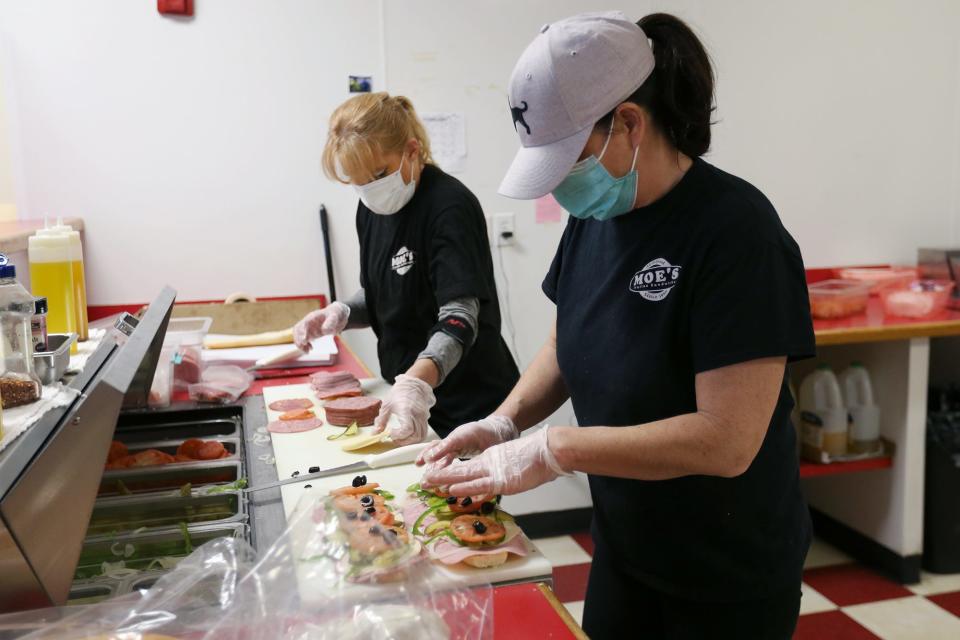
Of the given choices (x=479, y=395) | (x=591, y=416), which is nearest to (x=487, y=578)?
(x=591, y=416)

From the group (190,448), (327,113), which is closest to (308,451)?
(190,448)

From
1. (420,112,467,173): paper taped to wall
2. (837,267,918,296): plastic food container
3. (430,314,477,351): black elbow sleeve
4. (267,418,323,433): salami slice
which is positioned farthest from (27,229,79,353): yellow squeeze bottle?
(837,267,918,296): plastic food container

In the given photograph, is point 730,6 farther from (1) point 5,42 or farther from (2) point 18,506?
(2) point 18,506

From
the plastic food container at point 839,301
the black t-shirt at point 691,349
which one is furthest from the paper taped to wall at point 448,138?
the black t-shirt at point 691,349

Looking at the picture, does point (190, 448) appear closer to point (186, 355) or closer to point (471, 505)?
point (186, 355)

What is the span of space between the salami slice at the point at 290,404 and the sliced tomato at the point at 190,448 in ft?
0.87

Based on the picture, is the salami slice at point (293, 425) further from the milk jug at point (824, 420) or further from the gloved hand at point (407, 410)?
the milk jug at point (824, 420)

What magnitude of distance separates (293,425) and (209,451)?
0.21m

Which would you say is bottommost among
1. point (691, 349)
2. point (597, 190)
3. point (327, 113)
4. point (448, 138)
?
point (691, 349)

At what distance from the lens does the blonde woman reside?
2.19 m

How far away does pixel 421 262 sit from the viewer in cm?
235

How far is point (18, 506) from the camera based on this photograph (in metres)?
0.93

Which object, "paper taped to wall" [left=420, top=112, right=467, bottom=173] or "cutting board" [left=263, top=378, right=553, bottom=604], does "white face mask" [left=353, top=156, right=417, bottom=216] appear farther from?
"paper taped to wall" [left=420, top=112, right=467, bottom=173]

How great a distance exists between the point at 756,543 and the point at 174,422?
1595mm
